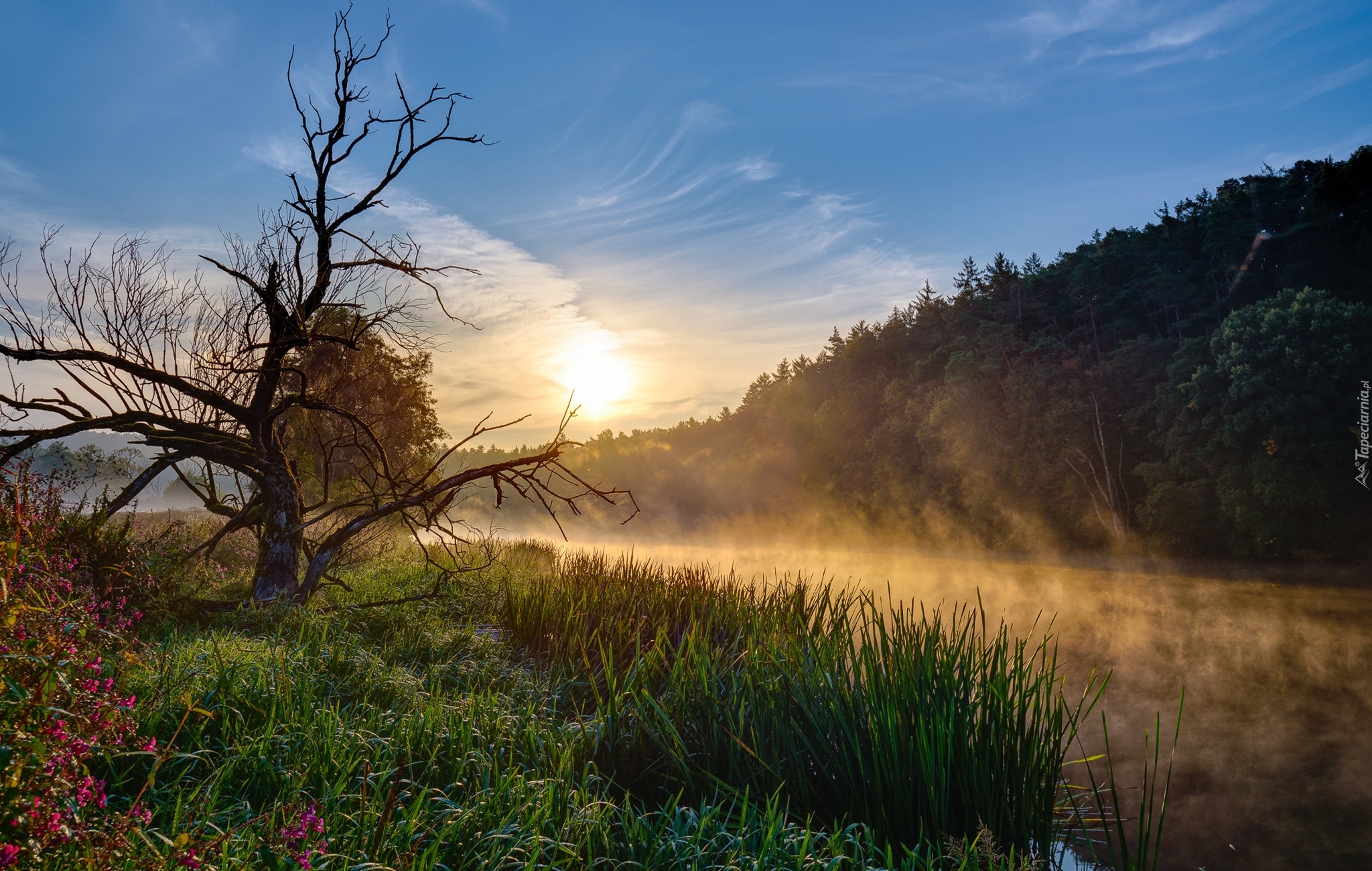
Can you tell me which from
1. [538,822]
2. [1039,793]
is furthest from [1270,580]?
[538,822]

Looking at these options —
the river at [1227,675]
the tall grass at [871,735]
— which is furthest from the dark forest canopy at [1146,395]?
the tall grass at [871,735]

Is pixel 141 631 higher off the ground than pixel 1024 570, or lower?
higher

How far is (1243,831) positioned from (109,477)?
10924mm

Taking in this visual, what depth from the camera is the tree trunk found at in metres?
6.57

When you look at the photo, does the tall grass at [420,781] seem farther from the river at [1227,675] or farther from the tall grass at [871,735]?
the river at [1227,675]

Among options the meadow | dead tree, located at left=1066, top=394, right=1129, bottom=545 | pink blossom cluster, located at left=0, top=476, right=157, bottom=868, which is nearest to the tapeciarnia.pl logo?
dead tree, located at left=1066, top=394, right=1129, bottom=545

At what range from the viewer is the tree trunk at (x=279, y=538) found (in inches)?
259

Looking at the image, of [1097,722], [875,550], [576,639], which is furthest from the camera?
[875,550]

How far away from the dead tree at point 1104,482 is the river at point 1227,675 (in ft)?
7.03

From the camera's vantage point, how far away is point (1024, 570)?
891 inches

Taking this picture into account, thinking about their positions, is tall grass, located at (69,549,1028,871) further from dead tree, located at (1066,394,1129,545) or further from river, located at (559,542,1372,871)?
dead tree, located at (1066,394,1129,545)

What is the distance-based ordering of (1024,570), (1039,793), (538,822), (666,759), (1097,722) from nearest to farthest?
(538,822) < (1039,793) < (666,759) < (1097,722) < (1024,570)

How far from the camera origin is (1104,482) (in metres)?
25.6

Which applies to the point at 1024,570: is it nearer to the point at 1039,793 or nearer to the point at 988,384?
the point at 988,384
